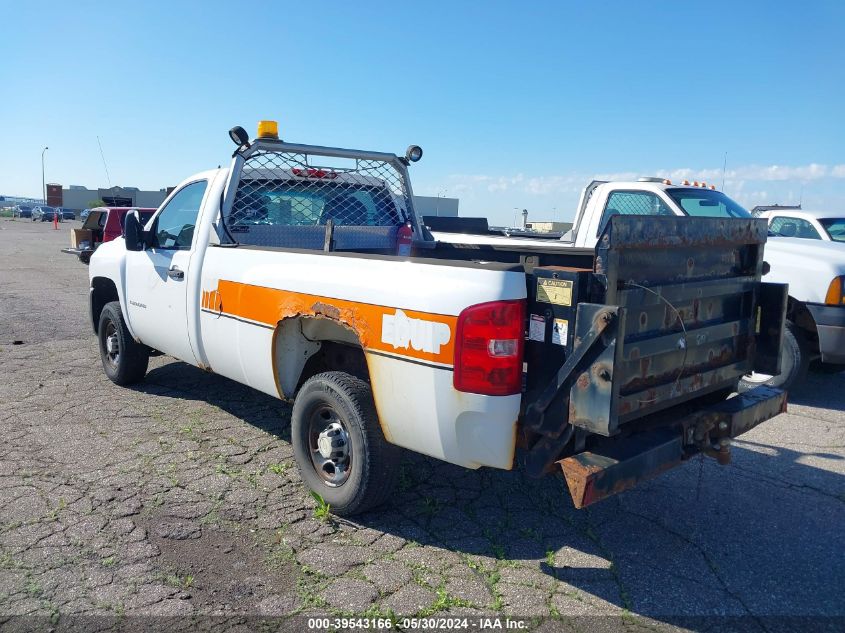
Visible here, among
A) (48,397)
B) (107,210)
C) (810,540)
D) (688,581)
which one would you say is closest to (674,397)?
(688,581)

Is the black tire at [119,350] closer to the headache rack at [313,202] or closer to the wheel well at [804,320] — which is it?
the headache rack at [313,202]

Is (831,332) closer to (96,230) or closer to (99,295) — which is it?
(99,295)

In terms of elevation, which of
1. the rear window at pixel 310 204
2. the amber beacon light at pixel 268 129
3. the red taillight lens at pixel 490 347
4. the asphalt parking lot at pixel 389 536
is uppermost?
the amber beacon light at pixel 268 129

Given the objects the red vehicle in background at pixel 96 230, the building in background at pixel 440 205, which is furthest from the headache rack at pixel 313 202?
the building in background at pixel 440 205

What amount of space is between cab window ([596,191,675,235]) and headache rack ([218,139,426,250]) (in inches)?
99.6

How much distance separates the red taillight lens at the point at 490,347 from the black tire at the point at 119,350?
429 centimetres

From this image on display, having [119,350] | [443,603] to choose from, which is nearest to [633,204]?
[119,350]

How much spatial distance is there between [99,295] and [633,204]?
5631 mm

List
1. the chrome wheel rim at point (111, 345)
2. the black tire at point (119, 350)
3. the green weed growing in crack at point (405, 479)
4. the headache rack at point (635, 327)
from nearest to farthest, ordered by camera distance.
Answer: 1. the headache rack at point (635, 327)
2. the green weed growing in crack at point (405, 479)
3. the black tire at point (119, 350)
4. the chrome wheel rim at point (111, 345)

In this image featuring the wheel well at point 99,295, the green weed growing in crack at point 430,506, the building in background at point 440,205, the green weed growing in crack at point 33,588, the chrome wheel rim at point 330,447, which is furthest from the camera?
the building in background at point 440,205

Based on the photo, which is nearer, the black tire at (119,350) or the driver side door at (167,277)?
the driver side door at (167,277)

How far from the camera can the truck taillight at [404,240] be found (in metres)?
6.05

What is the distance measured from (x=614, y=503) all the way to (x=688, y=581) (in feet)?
2.98

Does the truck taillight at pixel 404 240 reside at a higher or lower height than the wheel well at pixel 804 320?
higher
